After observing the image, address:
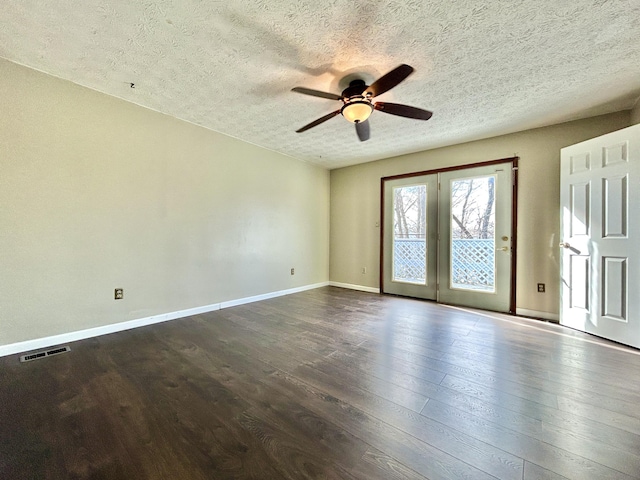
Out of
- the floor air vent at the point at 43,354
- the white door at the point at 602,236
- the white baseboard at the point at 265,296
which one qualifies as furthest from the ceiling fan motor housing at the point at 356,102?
the floor air vent at the point at 43,354

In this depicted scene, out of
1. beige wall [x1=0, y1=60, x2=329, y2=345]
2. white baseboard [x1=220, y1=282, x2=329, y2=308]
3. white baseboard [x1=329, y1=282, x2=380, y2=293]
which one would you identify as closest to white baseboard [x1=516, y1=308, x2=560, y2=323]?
white baseboard [x1=329, y1=282, x2=380, y2=293]

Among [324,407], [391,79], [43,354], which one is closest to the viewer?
[324,407]

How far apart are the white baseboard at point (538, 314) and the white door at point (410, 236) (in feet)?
3.66

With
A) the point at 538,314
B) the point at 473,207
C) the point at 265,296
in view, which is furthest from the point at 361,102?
the point at 538,314

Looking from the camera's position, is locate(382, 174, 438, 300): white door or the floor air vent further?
locate(382, 174, 438, 300): white door

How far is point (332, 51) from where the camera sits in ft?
6.40

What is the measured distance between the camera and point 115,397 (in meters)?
1.65

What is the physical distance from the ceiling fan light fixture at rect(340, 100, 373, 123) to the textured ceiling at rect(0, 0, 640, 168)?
255 millimetres

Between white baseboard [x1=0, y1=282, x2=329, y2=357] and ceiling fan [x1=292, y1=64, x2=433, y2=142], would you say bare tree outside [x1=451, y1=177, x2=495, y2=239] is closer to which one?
ceiling fan [x1=292, y1=64, x2=433, y2=142]

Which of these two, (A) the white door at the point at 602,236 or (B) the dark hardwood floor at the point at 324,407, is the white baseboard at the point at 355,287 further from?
(A) the white door at the point at 602,236

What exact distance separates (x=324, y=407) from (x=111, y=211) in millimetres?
2832

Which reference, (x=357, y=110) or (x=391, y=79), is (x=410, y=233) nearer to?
(x=357, y=110)

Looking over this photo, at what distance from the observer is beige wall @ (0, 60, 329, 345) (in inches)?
88.1

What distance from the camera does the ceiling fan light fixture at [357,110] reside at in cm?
223
